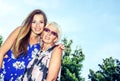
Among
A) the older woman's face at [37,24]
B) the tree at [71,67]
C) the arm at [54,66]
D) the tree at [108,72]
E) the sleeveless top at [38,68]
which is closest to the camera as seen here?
the arm at [54,66]

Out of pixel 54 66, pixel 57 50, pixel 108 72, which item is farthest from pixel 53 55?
pixel 108 72

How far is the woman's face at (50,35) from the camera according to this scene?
17.2 ft

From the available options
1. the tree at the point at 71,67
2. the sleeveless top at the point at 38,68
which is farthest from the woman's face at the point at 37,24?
the tree at the point at 71,67

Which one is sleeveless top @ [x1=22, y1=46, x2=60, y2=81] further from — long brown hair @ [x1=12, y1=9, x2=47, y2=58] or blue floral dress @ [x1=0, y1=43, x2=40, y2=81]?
long brown hair @ [x1=12, y1=9, x2=47, y2=58]

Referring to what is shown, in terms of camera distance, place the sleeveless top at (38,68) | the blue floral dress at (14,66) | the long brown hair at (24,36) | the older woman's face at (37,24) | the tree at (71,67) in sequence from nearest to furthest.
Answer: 1. the sleeveless top at (38,68)
2. the blue floral dress at (14,66)
3. the long brown hair at (24,36)
4. the older woman's face at (37,24)
5. the tree at (71,67)

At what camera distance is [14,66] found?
5.18m

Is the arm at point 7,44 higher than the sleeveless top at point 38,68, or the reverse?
the arm at point 7,44

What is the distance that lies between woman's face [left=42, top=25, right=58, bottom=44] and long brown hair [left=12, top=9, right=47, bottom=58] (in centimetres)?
19

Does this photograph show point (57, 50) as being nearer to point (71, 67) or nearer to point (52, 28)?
point (52, 28)

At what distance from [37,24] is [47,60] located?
740mm

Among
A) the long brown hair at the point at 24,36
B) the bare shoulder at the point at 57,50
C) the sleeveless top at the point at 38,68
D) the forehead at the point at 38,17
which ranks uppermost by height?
the forehead at the point at 38,17

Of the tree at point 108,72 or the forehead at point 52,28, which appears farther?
the tree at point 108,72

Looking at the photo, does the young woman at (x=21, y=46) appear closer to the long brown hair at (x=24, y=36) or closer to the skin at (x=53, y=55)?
the long brown hair at (x=24, y=36)

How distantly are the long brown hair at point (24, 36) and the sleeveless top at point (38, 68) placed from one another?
0.34 meters
